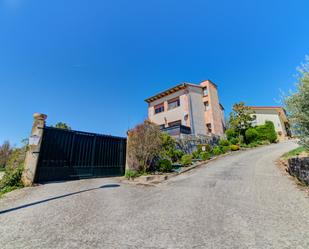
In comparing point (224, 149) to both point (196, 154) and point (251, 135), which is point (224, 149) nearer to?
point (196, 154)

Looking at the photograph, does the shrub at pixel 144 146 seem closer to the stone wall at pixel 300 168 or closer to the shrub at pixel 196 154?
the shrub at pixel 196 154

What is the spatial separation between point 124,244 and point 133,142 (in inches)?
275

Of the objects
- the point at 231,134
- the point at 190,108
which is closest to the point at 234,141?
the point at 231,134

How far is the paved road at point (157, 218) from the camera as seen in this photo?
2.87 meters

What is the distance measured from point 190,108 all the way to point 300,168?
1715cm

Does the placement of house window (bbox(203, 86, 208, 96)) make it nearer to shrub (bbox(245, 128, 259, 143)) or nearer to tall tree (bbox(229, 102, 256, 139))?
tall tree (bbox(229, 102, 256, 139))

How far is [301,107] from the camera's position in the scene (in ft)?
18.4

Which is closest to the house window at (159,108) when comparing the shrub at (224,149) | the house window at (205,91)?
the house window at (205,91)

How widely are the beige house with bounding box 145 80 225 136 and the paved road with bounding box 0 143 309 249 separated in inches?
648

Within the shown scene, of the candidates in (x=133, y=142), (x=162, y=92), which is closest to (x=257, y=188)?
(x=133, y=142)

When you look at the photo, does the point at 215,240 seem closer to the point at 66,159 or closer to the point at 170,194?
the point at 170,194

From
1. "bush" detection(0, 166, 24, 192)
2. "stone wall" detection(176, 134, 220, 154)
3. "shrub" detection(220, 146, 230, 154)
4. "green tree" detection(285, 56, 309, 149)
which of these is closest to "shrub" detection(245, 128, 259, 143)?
"shrub" detection(220, 146, 230, 154)

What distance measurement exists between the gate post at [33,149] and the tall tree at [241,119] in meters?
24.8

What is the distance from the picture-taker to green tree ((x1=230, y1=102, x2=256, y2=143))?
82.0ft
